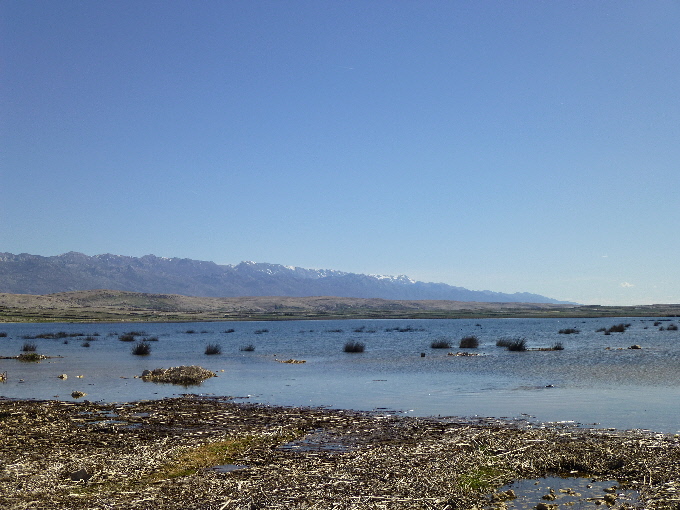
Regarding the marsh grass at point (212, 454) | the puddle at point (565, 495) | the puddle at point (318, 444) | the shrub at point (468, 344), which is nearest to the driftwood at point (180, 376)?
the marsh grass at point (212, 454)

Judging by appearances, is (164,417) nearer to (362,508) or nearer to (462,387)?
(362,508)

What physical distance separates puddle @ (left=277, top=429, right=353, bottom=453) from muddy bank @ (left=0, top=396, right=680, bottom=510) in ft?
0.10

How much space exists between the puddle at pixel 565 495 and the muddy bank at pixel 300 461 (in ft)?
0.58

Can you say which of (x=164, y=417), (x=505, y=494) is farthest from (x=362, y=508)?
(x=164, y=417)

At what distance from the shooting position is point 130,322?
154125 millimetres

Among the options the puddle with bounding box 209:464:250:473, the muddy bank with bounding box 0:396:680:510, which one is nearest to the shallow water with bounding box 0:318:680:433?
the muddy bank with bounding box 0:396:680:510

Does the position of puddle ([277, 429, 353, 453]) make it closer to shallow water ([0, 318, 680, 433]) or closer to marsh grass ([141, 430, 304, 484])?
marsh grass ([141, 430, 304, 484])

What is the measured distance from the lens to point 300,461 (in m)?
13.3

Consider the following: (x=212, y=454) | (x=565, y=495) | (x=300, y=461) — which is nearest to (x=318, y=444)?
(x=300, y=461)

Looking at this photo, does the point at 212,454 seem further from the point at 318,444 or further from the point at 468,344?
the point at 468,344

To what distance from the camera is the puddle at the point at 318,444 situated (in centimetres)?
1476

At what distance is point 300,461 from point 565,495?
18.2ft

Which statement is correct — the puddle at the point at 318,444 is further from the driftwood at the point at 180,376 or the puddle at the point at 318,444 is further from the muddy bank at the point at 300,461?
the driftwood at the point at 180,376

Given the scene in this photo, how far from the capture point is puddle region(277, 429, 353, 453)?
14.8m
